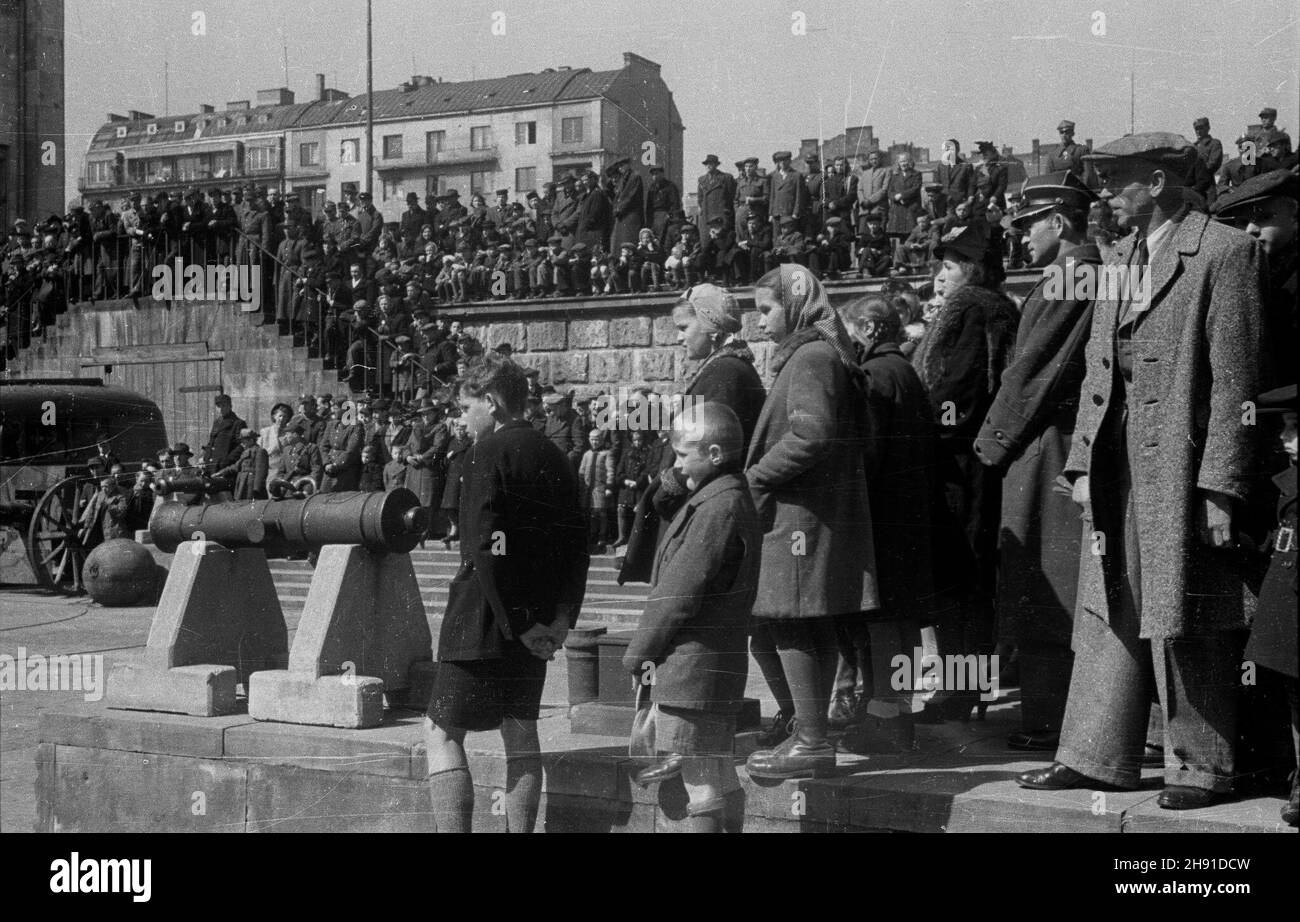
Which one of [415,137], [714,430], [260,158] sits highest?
[260,158]

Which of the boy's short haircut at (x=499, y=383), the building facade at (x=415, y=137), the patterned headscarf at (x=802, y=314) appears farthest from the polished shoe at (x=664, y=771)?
the building facade at (x=415, y=137)

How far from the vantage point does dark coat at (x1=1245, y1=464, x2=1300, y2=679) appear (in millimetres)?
3623

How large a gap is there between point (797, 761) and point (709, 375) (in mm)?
1361

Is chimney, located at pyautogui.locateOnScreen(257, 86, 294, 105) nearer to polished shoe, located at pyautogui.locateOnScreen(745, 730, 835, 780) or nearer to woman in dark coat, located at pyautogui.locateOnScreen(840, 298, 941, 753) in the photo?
woman in dark coat, located at pyautogui.locateOnScreen(840, 298, 941, 753)

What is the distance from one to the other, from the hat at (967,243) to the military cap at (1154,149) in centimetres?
119

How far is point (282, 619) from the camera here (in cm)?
637

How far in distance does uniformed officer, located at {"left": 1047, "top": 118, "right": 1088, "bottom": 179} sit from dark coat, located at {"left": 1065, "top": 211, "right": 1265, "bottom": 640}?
1085 millimetres

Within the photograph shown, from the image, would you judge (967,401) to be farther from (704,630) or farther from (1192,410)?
(704,630)

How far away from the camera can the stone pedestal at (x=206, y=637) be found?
19.3 feet

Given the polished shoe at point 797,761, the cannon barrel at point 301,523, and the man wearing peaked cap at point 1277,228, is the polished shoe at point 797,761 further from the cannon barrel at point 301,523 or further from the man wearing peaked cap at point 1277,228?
the cannon barrel at point 301,523

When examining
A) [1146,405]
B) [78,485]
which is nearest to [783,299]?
[1146,405]

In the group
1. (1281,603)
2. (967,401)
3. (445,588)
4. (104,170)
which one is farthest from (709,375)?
(104,170)

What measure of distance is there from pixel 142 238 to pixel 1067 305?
13730mm

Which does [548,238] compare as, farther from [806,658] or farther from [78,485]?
[806,658]
